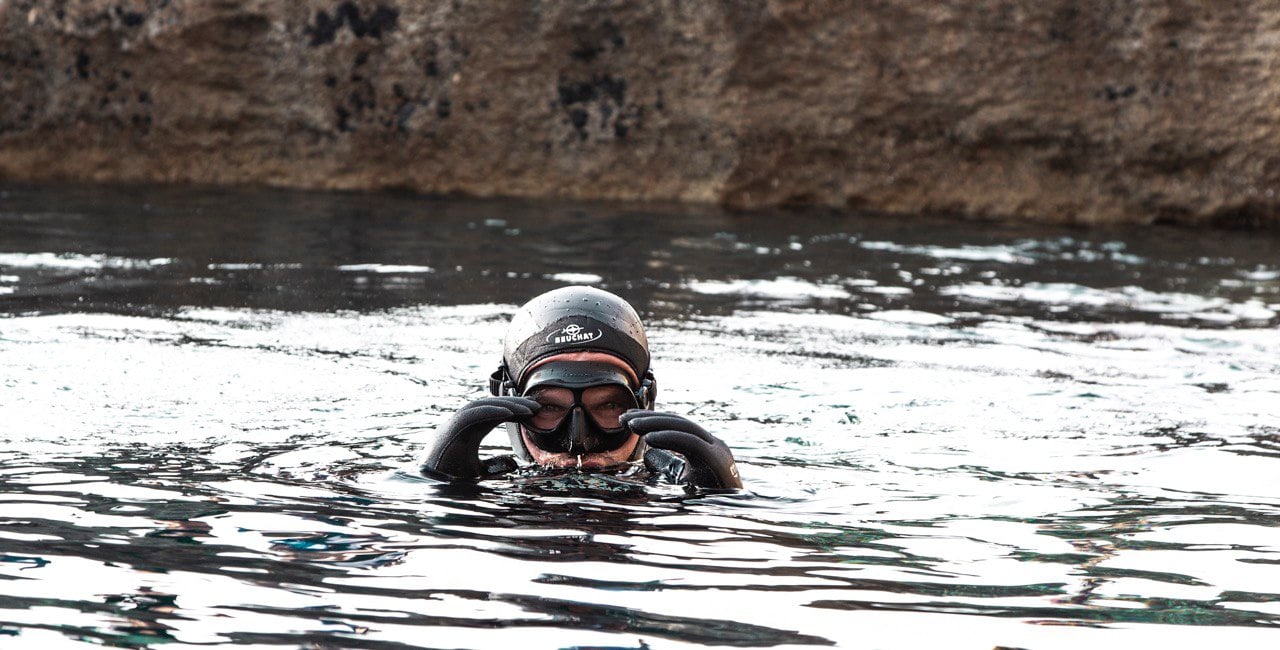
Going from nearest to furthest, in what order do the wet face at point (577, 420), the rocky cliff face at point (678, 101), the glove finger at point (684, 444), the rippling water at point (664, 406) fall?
Result: the rippling water at point (664, 406) < the glove finger at point (684, 444) < the wet face at point (577, 420) < the rocky cliff face at point (678, 101)

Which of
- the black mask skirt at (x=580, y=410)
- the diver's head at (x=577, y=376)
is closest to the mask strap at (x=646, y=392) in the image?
the diver's head at (x=577, y=376)

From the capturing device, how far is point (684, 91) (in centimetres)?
1543

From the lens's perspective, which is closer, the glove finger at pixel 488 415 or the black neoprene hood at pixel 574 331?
the glove finger at pixel 488 415

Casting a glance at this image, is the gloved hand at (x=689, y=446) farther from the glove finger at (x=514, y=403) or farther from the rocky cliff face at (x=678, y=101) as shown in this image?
the rocky cliff face at (x=678, y=101)

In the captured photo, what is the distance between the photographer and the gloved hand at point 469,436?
547cm

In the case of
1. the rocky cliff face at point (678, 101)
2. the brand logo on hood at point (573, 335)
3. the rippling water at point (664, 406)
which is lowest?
the rippling water at point (664, 406)

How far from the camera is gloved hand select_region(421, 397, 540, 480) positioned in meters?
5.47

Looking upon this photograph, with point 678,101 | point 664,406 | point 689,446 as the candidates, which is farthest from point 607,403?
point 678,101

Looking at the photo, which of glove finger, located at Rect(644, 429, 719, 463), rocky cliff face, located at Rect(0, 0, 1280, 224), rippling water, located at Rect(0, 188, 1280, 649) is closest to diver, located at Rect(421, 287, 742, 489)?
glove finger, located at Rect(644, 429, 719, 463)

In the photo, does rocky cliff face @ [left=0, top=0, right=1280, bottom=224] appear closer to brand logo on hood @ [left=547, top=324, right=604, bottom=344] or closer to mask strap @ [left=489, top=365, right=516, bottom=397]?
mask strap @ [left=489, top=365, right=516, bottom=397]

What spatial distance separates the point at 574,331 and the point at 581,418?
0.42 metres

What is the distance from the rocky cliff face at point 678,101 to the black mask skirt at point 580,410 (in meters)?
10.0

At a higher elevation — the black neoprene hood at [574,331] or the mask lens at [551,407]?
the black neoprene hood at [574,331]

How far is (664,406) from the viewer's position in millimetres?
7375
